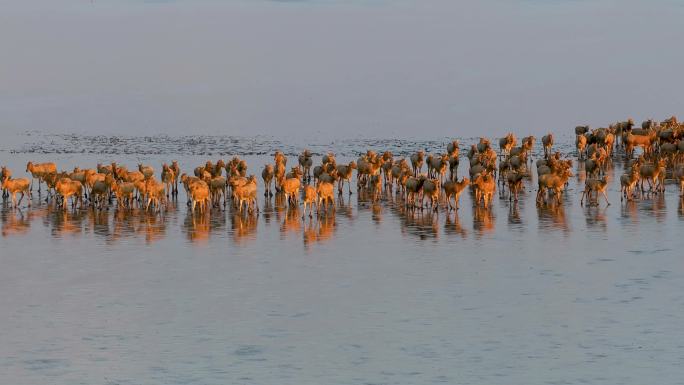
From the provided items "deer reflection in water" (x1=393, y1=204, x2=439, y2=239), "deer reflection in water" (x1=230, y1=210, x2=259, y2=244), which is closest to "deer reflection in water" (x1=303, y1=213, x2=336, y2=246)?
"deer reflection in water" (x1=230, y1=210, x2=259, y2=244)

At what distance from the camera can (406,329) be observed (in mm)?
22406

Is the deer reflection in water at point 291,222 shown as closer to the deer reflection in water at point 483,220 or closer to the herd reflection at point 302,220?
the herd reflection at point 302,220

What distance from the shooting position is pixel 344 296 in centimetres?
2541

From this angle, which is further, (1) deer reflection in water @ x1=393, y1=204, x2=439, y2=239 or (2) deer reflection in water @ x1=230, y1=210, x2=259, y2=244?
(1) deer reflection in water @ x1=393, y1=204, x2=439, y2=239

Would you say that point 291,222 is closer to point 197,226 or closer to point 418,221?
point 197,226

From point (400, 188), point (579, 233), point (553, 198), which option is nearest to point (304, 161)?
point (400, 188)

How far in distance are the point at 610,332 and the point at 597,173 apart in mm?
26552

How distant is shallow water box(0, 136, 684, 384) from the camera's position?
20.1 metres

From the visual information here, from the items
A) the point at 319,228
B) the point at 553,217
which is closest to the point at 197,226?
the point at 319,228

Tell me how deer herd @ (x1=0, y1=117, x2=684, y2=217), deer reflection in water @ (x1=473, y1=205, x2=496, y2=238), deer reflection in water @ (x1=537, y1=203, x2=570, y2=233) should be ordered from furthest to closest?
deer herd @ (x1=0, y1=117, x2=684, y2=217), deer reflection in water @ (x1=537, y1=203, x2=570, y2=233), deer reflection in water @ (x1=473, y1=205, x2=496, y2=238)

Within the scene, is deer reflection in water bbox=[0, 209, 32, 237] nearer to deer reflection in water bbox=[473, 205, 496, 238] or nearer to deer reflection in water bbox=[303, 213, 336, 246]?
deer reflection in water bbox=[303, 213, 336, 246]

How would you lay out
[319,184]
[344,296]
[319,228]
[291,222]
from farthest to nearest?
1. [319,184]
2. [291,222]
3. [319,228]
4. [344,296]

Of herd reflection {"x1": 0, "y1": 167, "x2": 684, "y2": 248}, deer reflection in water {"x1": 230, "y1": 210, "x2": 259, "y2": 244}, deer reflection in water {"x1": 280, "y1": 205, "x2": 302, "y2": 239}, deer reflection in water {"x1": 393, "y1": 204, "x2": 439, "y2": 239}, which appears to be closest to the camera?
deer reflection in water {"x1": 230, "y1": 210, "x2": 259, "y2": 244}

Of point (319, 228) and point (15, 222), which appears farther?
point (15, 222)
